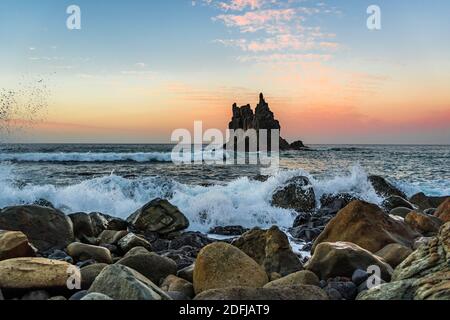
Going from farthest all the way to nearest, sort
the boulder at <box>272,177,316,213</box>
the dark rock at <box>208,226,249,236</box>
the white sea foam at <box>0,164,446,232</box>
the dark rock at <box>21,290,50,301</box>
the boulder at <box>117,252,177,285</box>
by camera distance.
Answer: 1. the boulder at <box>272,177,316,213</box>
2. the white sea foam at <box>0,164,446,232</box>
3. the dark rock at <box>208,226,249,236</box>
4. the boulder at <box>117,252,177,285</box>
5. the dark rock at <box>21,290,50,301</box>

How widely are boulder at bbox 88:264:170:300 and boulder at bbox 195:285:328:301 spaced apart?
0.44 m

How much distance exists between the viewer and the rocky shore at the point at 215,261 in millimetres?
4250

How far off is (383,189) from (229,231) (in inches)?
296

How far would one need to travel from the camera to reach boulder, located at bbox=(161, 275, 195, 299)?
5.25 metres

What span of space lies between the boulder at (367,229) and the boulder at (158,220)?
3718 millimetres

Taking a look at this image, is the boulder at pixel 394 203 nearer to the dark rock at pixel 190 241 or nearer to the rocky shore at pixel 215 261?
the rocky shore at pixel 215 261

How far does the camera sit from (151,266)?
5961mm

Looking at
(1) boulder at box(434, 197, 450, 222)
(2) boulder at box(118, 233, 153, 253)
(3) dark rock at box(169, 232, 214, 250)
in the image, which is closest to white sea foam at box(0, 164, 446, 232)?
(3) dark rock at box(169, 232, 214, 250)

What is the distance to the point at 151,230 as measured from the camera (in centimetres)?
1018

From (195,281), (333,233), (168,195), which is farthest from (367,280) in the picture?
(168,195)

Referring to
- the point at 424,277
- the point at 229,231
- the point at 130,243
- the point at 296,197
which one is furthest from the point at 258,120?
the point at 424,277

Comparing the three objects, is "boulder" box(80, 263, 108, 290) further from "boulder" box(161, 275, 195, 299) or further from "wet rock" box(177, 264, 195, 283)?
"wet rock" box(177, 264, 195, 283)

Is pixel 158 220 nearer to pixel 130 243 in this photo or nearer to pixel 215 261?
pixel 130 243

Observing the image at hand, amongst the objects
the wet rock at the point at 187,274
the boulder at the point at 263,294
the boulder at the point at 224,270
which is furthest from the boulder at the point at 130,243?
the boulder at the point at 263,294
